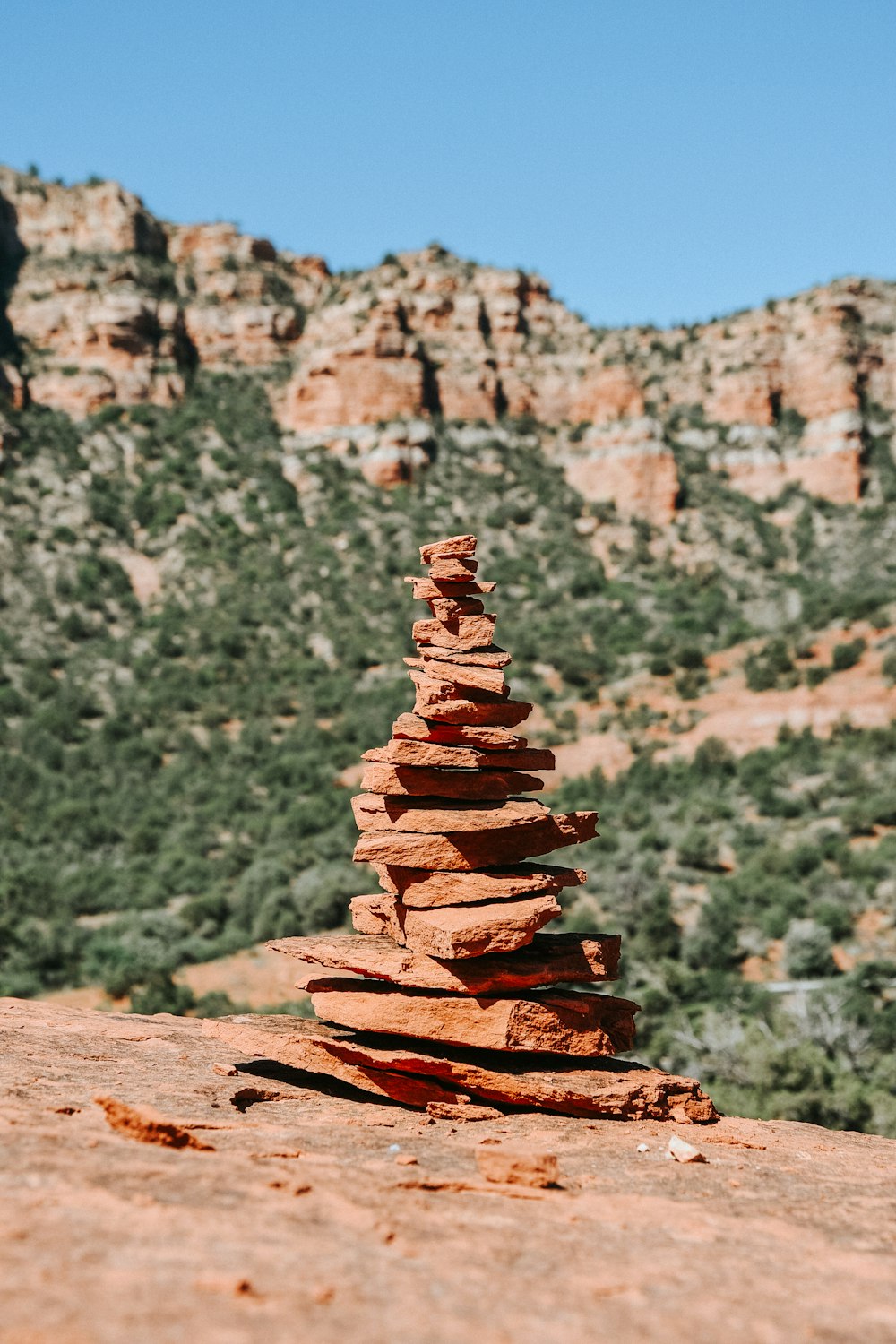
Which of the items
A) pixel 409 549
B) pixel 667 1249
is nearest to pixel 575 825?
pixel 667 1249

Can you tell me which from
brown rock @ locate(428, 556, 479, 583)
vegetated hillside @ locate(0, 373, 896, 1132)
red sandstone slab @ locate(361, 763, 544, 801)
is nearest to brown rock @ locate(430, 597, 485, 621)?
brown rock @ locate(428, 556, 479, 583)

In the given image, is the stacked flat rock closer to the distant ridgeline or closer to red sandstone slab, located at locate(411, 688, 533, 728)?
red sandstone slab, located at locate(411, 688, 533, 728)

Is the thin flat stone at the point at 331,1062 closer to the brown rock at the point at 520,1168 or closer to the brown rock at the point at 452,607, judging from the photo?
the brown rock at the point at 520,1168

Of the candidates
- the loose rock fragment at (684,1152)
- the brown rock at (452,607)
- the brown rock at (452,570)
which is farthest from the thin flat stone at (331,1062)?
the brown rock at (452,570)

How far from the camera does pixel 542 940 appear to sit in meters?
9.05

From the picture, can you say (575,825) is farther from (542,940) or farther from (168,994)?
(168,994)

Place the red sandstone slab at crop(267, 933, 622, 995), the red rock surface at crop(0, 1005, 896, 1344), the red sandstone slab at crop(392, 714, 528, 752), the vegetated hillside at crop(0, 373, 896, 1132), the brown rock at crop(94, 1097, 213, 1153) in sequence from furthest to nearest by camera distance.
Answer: the vegetated hillside at crop(0, 373, 896, 1132), the red sandstone slab at crop(392, 714, 528, 752), the red sandstone slab at crop(267, 933, 622, 995), the brown rock at crop(94, 1097, 213, 1153), the red rock surface at crop(0, 1005, 896, 1344)

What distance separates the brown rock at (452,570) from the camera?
9617mm

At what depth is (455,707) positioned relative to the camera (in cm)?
887

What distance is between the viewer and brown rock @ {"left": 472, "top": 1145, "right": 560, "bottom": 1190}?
600 centimetres

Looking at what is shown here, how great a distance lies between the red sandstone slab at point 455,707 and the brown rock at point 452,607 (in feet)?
2.06

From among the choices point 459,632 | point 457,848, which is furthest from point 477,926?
point 459,632

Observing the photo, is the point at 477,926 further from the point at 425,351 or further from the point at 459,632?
the point at 425,351

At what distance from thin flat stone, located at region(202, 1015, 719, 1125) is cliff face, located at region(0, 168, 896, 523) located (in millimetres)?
52878
